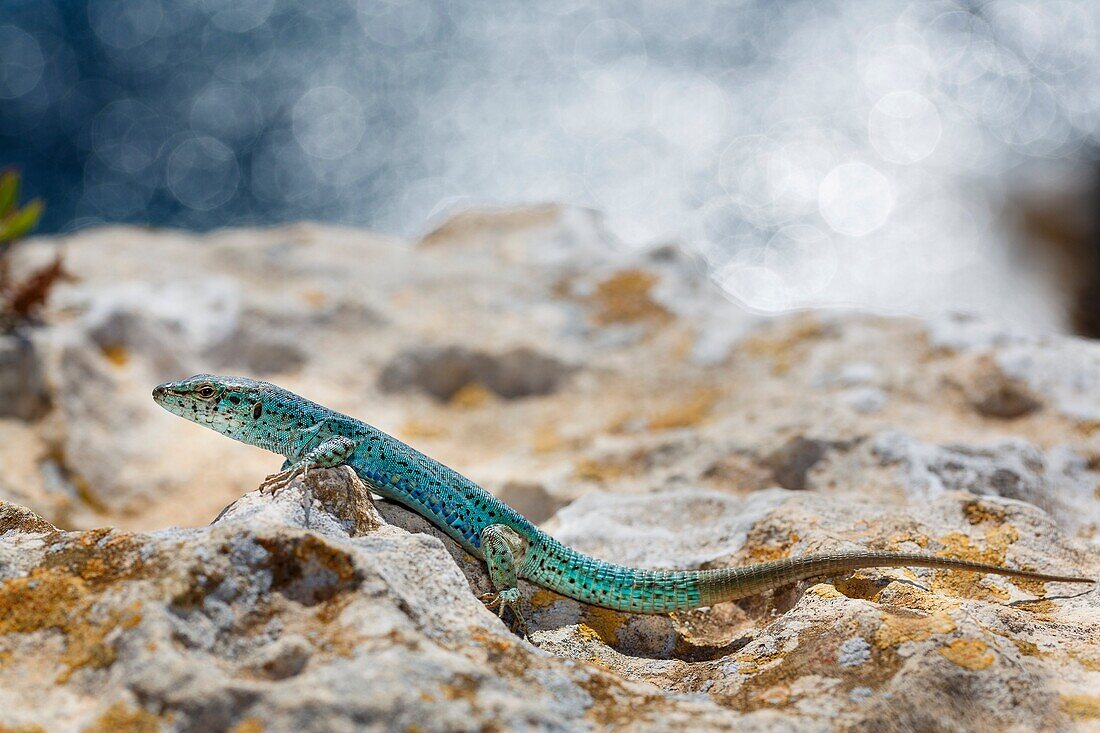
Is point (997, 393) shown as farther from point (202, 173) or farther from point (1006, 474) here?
point (202, 173)

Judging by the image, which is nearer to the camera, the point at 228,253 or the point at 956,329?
the point at 956,329

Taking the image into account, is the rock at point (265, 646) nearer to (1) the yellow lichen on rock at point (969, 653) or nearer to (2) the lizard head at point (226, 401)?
(1) the yellow lichen on rock at point (969, 653)

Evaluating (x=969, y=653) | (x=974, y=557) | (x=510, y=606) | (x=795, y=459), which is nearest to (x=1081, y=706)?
(x=969, y=653)

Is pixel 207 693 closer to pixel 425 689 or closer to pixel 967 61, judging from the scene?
pixel 425 689

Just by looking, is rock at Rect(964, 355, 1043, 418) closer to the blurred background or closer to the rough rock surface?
the rough rock surface

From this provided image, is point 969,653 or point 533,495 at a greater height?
point 533,495

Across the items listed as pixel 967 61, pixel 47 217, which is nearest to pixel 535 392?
pixel 47 217
